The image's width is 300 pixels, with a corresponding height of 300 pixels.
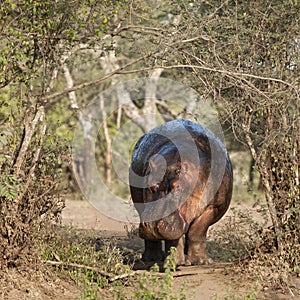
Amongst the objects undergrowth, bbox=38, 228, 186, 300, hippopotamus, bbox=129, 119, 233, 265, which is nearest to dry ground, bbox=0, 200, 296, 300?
undergrowth, bbox=38, 228, 186, 300

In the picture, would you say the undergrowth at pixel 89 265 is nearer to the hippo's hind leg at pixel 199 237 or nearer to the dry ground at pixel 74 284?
the dry ground at pixel 74 284

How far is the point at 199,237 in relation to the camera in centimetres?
740

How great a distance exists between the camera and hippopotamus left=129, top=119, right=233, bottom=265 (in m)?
6.46

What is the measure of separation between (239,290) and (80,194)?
1248cm

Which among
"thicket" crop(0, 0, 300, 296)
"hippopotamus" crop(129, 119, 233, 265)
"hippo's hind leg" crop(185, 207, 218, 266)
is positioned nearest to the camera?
"thicket" crop(0, 0, 300, 296)

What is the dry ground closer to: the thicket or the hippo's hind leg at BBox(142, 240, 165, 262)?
the thicket

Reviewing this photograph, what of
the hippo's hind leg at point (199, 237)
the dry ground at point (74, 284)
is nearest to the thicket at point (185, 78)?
the dry ground at point (74, 284)

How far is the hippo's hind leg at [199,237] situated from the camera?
730 centimetres

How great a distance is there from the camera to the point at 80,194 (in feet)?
60.6

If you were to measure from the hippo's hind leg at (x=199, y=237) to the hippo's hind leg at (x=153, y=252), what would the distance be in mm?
414

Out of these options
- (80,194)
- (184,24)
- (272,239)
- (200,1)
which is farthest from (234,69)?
(80,194)

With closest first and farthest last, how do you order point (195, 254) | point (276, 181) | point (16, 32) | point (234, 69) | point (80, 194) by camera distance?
point (16, 32) → point (234, 69) → point (276, 181) → point (195, 254) → point (80, 194)

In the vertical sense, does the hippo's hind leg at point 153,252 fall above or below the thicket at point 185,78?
below

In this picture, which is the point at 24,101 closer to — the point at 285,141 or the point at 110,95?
the point at 285,141
